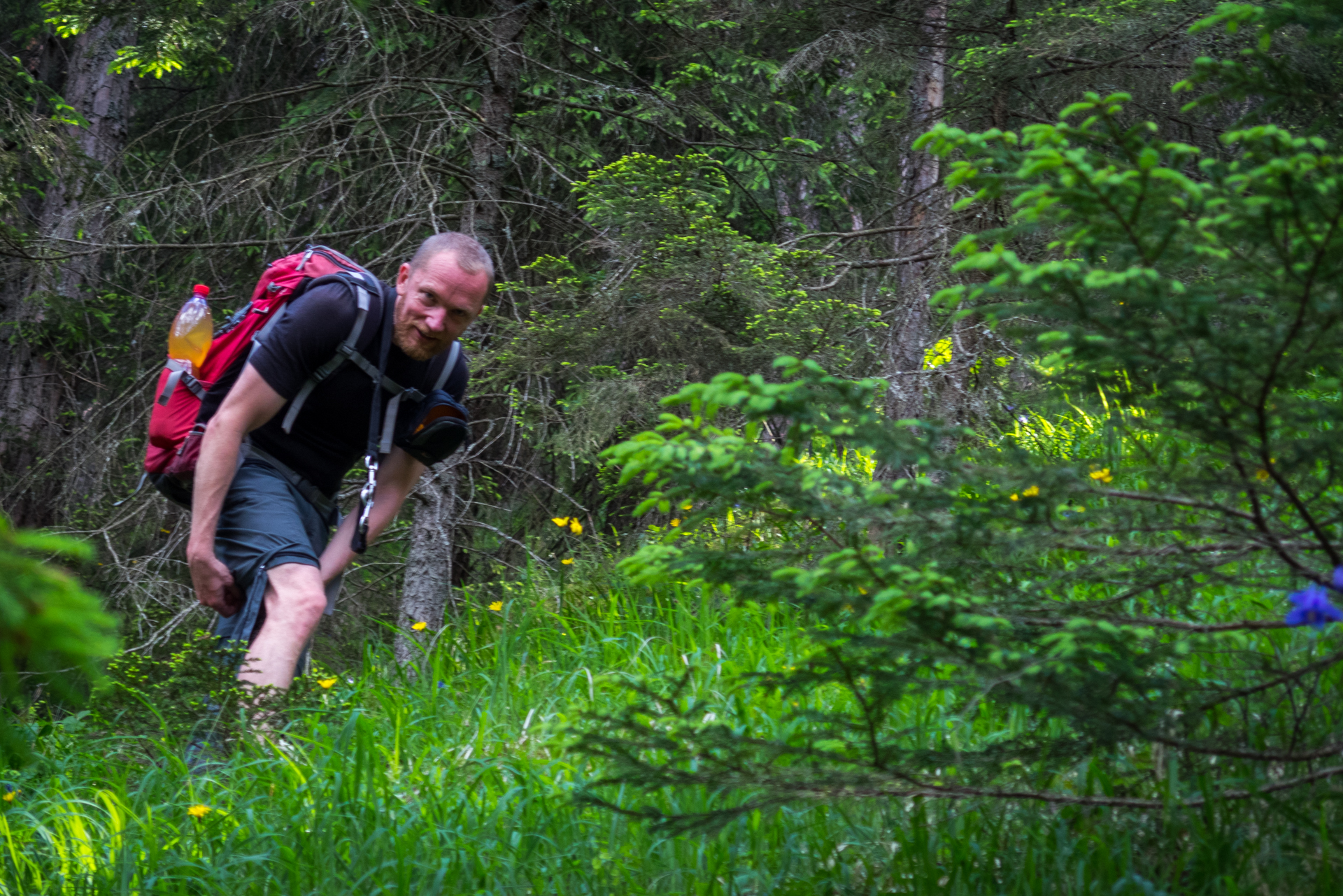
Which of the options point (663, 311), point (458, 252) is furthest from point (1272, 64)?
point (663, 311)

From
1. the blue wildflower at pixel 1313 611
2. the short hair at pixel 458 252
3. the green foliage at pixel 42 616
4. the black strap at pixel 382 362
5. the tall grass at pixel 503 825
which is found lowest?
the tall grass at pixel 503 825

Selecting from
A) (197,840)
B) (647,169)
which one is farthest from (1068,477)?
(647,169)

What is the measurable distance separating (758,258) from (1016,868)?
3159 millimetres

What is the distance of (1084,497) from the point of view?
6.53 feet

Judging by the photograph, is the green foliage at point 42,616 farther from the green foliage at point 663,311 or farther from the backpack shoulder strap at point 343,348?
the green foliage at point 663,311

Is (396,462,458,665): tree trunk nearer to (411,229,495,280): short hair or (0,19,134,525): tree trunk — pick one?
(411,229,495,280): short hair

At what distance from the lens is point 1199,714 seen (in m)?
1.99

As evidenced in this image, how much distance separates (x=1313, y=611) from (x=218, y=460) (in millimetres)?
3221

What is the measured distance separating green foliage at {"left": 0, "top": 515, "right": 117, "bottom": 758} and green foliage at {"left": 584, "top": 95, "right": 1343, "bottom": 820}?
0.90 metres

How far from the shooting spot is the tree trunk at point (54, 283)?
22.0ft

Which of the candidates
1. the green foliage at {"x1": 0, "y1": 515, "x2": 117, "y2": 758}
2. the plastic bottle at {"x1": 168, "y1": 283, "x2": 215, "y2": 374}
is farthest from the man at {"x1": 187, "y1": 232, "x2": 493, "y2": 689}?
the green foliage at {"x1": 0, "y1": 515, "x2": 117, "y2": 758}

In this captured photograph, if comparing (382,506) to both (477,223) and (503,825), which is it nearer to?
(503,825)

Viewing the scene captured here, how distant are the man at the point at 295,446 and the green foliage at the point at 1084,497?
181cm

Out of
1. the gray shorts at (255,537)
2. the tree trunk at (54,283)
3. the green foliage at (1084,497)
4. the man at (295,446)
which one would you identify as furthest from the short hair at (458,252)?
the tree trunk at (54,283)
